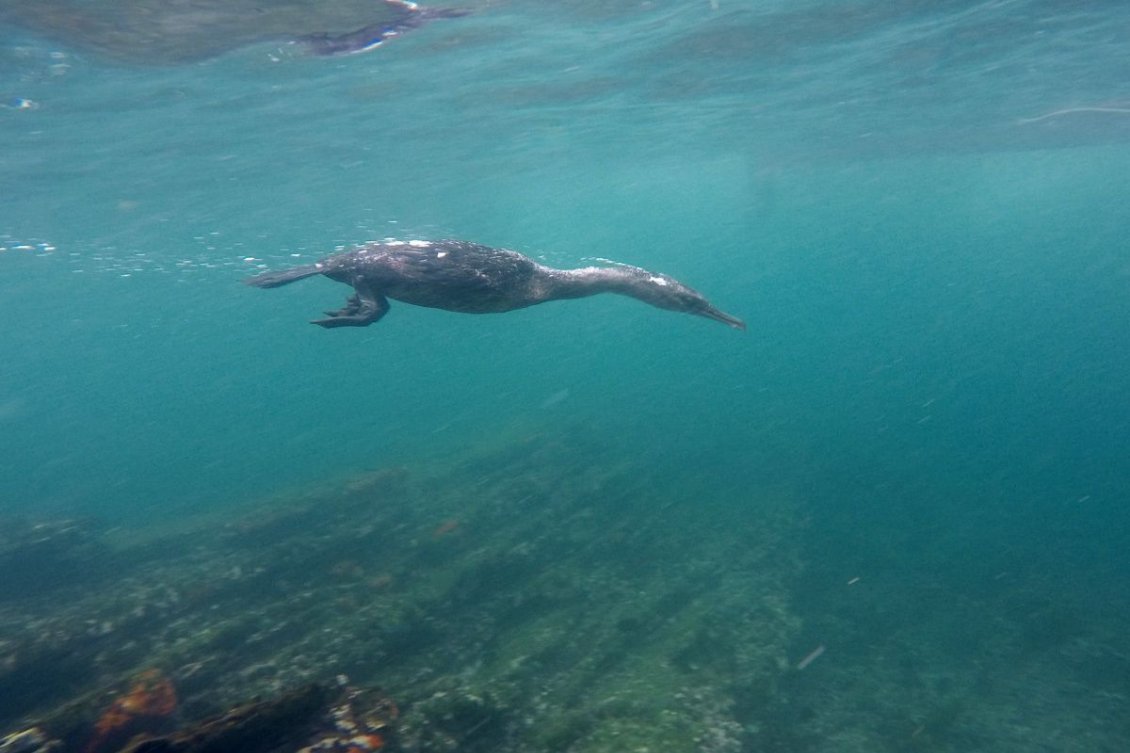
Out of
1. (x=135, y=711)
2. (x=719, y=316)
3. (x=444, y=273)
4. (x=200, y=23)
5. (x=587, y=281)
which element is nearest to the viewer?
(x=444, y=273)

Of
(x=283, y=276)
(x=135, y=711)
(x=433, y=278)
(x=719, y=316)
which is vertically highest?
(x=433, y=278)

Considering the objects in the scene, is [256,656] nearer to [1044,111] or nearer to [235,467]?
[235,467]

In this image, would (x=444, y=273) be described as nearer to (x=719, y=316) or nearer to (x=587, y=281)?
(x=587, y=281)

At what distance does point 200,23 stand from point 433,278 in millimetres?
9182

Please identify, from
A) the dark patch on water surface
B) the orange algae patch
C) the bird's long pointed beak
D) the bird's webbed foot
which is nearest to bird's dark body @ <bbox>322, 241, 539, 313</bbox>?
the bird's webbed foot

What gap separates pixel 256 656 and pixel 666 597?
6902 mm

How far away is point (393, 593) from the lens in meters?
11.5

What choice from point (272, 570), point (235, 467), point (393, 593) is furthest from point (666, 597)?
point (235, 467)

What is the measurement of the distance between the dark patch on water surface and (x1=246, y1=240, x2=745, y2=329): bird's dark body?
6.84 metres

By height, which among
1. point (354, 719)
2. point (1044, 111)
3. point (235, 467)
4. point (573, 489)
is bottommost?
point (235, 467)

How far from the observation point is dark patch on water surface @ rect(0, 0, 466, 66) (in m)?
10.6

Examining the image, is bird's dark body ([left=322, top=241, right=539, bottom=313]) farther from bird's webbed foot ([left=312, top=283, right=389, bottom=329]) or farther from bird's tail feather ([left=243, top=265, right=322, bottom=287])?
bird's tail feather ([left=243, top=265, right=322, bottom=287])

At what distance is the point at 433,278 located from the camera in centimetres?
653

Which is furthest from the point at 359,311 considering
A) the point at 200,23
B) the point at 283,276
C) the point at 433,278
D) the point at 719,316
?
the point at 200,23
